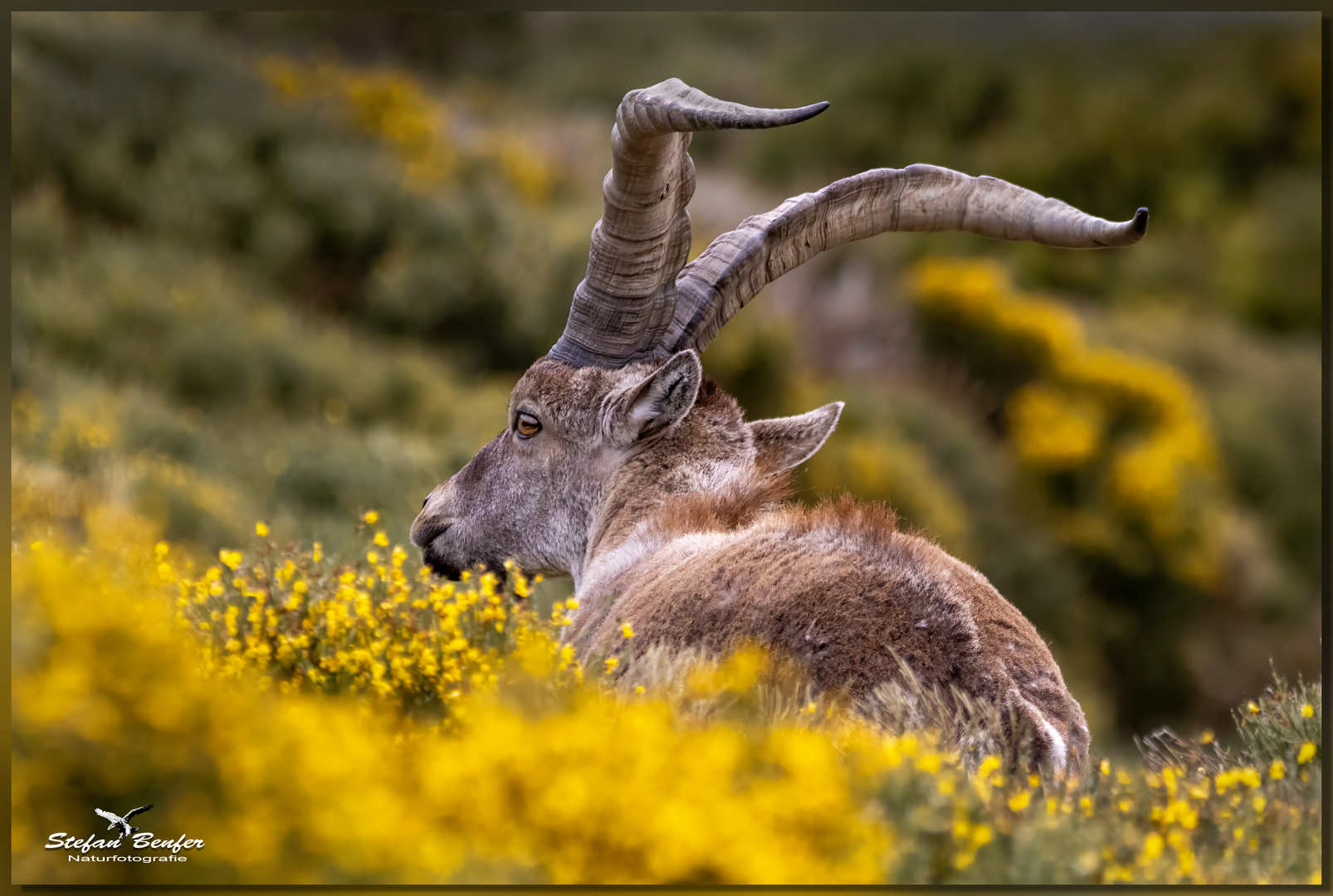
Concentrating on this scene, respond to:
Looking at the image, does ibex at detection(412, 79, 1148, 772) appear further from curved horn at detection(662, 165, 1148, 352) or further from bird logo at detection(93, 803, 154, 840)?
bird logo at detection(93, 803, 154, 840)

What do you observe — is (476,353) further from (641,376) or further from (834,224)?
(834,224)

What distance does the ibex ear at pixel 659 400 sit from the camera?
5.01m

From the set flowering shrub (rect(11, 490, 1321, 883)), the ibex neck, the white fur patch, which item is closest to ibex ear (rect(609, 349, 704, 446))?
the ibex neck

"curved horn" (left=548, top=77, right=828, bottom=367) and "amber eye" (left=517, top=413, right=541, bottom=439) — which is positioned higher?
"curved horn" (left=548, top=77, right=828, bottom=367)

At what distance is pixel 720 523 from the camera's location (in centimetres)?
509

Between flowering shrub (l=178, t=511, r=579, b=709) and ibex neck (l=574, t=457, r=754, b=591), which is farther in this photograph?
ibex neck (l=574, t=457, r=754, b=591)

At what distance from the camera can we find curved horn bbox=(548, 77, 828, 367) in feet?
15.5

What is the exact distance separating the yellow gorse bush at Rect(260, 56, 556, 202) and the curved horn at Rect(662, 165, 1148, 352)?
16.1 m

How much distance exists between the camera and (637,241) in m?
5.25

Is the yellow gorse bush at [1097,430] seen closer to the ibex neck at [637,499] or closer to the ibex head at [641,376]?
the ibex head at [641,376]

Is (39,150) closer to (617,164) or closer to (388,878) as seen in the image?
(617,164)

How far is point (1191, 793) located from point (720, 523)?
204cm

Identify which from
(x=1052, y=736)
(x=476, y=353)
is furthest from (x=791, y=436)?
(x=476, y=353)

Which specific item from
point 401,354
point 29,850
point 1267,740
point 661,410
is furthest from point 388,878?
point 401,354
